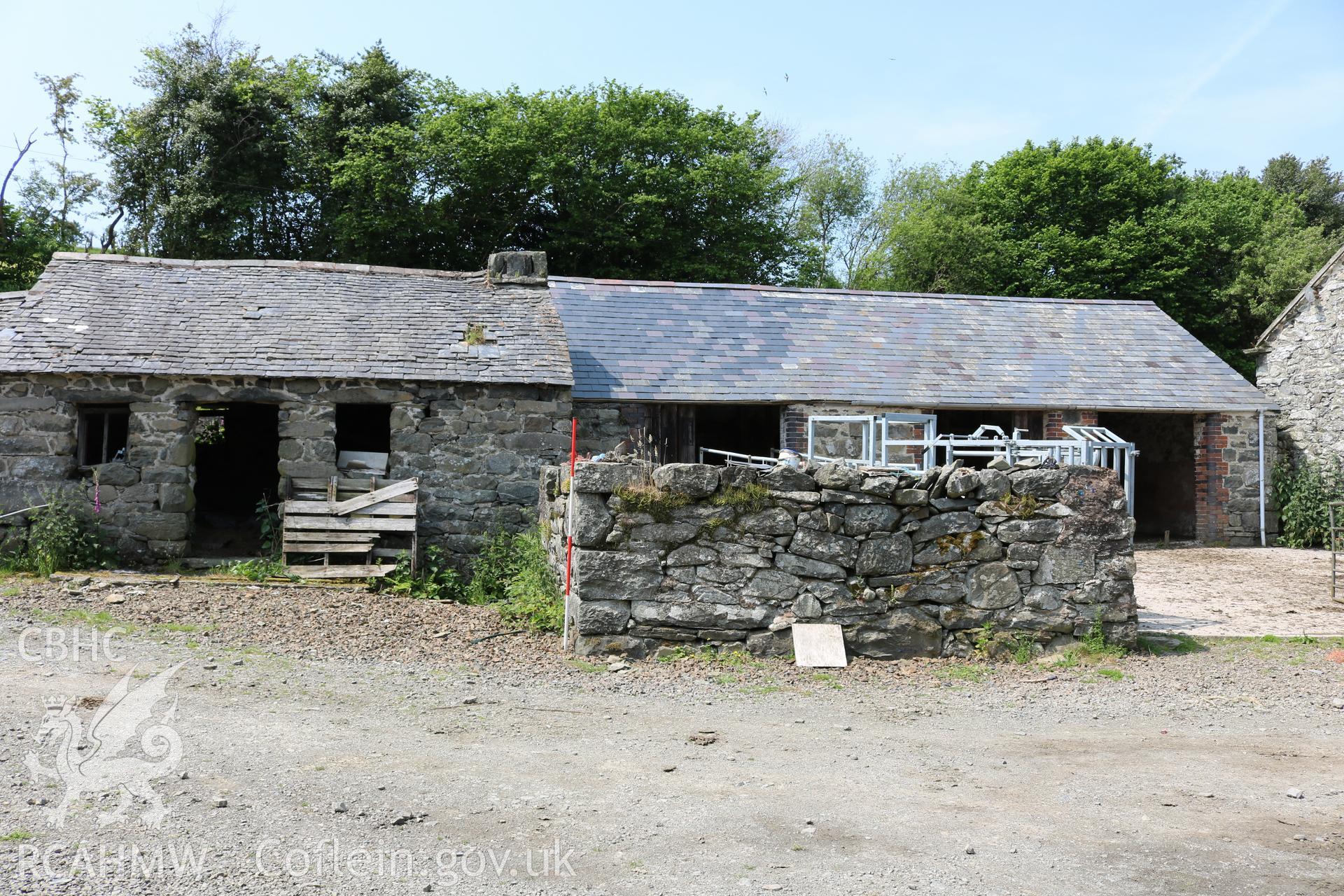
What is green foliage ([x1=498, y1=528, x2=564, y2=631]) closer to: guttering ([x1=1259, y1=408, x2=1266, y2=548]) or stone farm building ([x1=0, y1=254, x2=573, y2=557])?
stone farm building ([x1=0, y1=254, x2=573, y2=557])

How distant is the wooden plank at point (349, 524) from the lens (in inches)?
456

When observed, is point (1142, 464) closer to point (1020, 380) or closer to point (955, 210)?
point (1020, 380)

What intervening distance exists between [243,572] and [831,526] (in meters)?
7.10

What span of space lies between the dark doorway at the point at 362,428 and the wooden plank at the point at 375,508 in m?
4.78

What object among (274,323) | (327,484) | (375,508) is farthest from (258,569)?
(274,323)

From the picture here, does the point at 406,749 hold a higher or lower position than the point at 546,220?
lower

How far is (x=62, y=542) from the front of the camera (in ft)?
36.5

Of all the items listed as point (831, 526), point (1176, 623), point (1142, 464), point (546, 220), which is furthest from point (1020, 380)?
point (546, 220)

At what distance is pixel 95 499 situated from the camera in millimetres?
11672

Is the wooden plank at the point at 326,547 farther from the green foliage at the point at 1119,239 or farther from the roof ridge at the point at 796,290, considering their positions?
the green foliage at the point at 1119,239

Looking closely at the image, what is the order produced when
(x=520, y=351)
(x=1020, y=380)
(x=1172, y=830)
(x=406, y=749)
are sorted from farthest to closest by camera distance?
(x=1020, y=380) < (x=520, y=351) < (x=406, y=749) < (x=1172, y=830)

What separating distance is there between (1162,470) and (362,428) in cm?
1532

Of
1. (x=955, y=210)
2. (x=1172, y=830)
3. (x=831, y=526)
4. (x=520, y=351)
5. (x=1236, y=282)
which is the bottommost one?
(x=1172, y=830)

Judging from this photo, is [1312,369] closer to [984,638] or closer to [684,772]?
[984,638]
